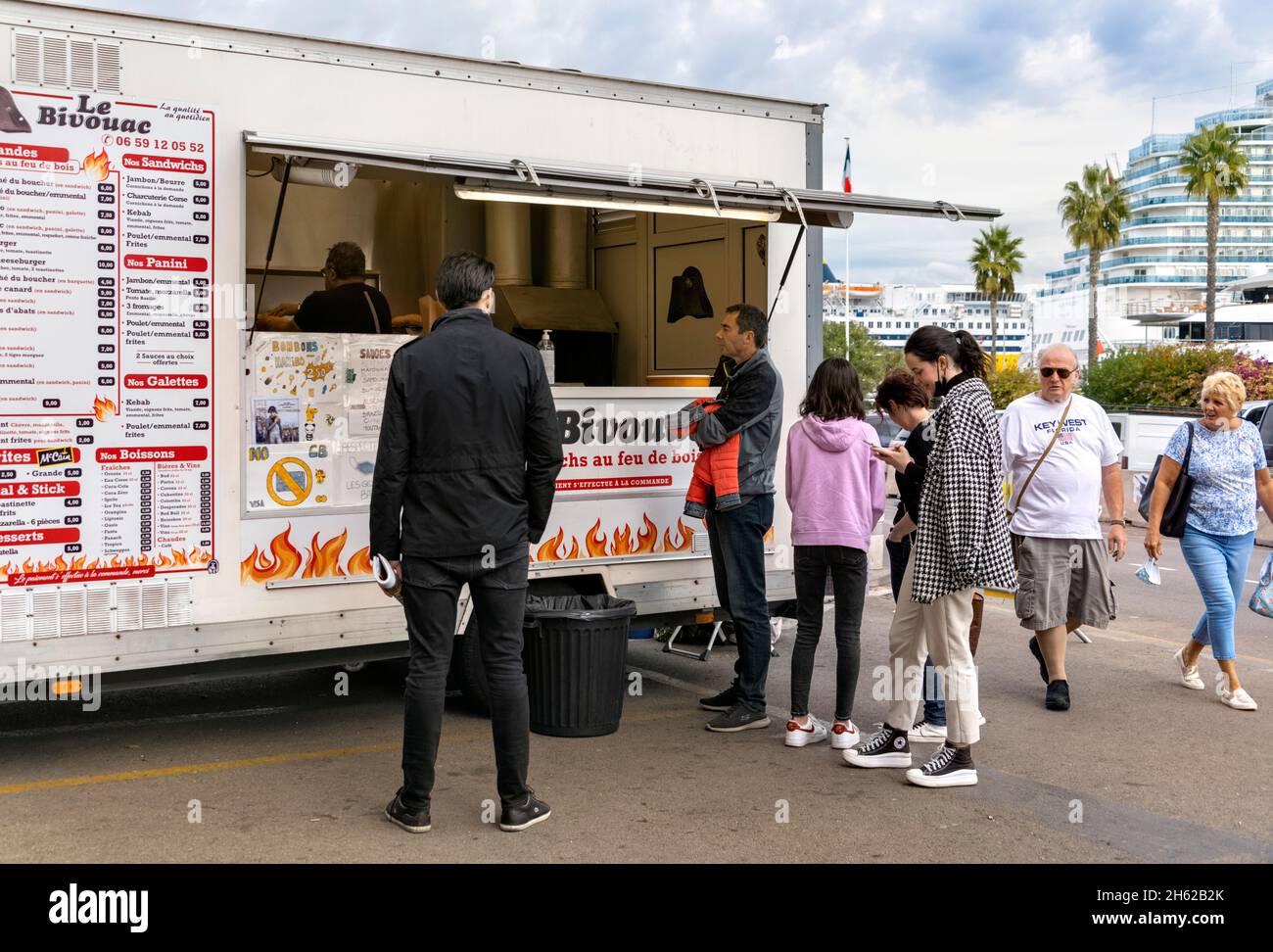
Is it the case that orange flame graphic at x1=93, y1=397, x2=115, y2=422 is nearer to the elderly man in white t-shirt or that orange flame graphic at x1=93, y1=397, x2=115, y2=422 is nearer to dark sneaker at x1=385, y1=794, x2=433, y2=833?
dark sneaker at x1=385, y1=794, x2=433, y2=833

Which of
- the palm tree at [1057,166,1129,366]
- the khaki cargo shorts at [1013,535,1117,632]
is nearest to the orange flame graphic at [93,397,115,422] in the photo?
the khaki cargo shorts at [1013,535,1117,632]

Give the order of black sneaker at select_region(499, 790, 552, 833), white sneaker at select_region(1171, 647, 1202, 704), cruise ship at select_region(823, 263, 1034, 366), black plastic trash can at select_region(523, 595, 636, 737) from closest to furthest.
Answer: black sneaker at select_region(499, 790, 552, 833) < black plastic trash can at select_region(523, 595, 636, 737) < white sneaker at select_region(1171, 647, 1202, 704) < cruise ship at select_region(823, 263, 1034, 366)

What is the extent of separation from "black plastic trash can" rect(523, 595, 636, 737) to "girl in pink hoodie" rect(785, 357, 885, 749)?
856mm

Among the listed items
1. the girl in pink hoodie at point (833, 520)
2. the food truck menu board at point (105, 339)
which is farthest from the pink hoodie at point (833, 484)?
the food truck menu board at point (105, 339)

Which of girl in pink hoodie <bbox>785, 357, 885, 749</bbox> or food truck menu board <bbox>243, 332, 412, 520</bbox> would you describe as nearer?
food truck menu board <bbox>243, 332, 412, 520</bbox>

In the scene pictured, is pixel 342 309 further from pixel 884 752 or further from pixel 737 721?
pixel 884 752

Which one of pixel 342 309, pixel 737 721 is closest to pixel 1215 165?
pixel 737 721

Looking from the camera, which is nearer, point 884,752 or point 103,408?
point 103,408

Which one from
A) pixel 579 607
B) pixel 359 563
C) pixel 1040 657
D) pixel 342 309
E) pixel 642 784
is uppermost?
pixel 342 309

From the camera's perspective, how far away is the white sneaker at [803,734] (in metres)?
6.41

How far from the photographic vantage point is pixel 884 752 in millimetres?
6094

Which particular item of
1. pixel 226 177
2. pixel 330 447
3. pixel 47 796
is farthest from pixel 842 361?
pixel 47 796

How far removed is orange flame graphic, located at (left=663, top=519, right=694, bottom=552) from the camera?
7.14m

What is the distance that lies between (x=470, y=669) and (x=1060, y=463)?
132 inches
